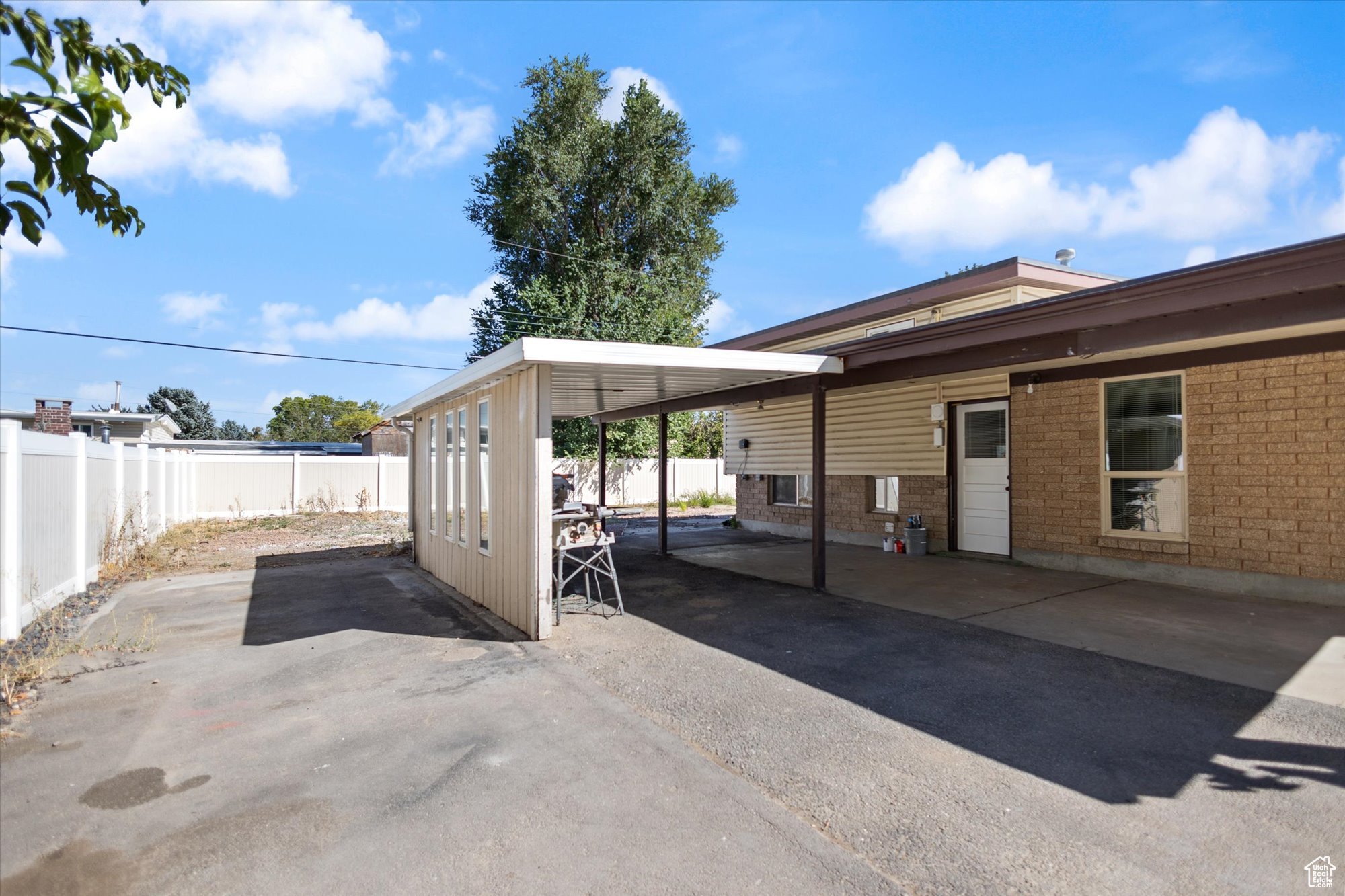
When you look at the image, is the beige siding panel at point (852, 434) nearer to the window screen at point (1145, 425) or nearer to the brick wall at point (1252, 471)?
the brick wall at point (1252, 471)

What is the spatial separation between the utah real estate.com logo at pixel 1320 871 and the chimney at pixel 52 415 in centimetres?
2871

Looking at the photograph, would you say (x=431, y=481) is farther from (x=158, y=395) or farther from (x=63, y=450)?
(x=158, y=395)

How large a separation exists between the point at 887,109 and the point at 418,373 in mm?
18815

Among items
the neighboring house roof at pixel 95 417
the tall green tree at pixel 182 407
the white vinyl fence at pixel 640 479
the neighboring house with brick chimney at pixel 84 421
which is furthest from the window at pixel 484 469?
the tall green tree at pixel 182 407

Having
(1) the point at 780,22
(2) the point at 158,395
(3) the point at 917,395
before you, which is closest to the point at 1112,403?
(3) the point at 917,395

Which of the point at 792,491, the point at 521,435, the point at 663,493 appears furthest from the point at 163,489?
the point at 792,491

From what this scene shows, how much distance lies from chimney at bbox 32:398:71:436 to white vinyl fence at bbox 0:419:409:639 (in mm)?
9838

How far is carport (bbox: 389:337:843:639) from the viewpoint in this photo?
18.4ft

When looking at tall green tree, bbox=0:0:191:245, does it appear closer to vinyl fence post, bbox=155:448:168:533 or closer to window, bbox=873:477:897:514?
window, bbox=873:477:897:514

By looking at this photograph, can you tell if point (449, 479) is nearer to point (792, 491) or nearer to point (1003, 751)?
point (1003, 751)

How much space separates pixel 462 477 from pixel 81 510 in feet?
13.5

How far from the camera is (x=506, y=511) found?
6.24 metres

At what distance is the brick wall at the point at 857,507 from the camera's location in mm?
10242

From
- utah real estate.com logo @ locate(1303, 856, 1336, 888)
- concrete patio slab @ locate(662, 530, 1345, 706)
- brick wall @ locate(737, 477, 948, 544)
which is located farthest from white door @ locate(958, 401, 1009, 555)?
utah real estate.com logo @ locate(1303, 856, 1336, 888)
